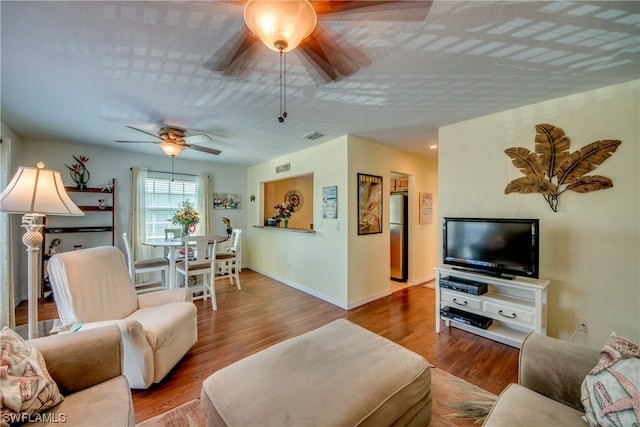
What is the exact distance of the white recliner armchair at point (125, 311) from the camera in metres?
1.72

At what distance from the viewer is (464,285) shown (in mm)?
2549

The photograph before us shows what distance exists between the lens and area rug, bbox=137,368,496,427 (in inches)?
60.5

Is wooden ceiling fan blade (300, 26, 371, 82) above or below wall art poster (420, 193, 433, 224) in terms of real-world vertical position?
above

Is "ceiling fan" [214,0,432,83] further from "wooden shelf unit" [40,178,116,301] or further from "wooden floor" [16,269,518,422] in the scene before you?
"wooden shelf unit" [40,178,116,301]

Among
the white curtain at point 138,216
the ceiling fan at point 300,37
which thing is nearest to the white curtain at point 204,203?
the white curtain at point 138,216

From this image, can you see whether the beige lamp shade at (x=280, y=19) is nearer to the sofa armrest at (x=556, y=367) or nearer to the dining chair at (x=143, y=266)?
the sofa armrest at (x=556, y=367)

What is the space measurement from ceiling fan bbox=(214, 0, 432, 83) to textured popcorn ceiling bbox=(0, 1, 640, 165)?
0.20 ft

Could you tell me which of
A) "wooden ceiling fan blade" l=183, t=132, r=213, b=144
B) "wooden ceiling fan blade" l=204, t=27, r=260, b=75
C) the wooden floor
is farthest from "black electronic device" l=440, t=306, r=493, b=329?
"wooden ceiling fan blade" l=183, t=132, r=213, b=144

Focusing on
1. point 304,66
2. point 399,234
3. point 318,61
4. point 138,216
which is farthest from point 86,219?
point 399,234

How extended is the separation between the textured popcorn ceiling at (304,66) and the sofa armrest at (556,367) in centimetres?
177

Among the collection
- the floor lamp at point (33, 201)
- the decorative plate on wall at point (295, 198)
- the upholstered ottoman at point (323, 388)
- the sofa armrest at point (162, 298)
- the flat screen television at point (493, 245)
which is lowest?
the upholstered ottoman at point (323, 388)

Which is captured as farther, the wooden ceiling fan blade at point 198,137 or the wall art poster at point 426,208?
the wall art poster at point 426,208

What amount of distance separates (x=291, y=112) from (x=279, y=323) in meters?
2.40

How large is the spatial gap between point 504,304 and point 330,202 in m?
2.32
